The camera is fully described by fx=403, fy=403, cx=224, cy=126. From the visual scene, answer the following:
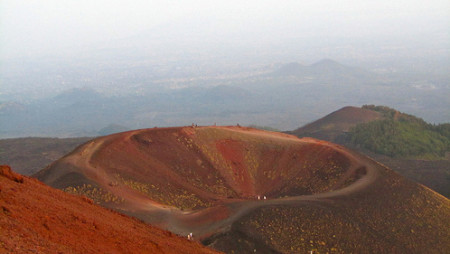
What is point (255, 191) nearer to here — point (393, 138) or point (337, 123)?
point (393, 138)

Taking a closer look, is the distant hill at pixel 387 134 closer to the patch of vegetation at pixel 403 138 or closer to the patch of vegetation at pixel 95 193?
the patch of vegetation at pixel 403 138

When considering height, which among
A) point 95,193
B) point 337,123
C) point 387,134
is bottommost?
point 387,134

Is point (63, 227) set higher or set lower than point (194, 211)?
higher

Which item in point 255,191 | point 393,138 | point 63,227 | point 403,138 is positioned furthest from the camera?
point 403,138

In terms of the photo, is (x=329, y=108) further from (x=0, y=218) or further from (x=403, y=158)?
(x=0, y=218)

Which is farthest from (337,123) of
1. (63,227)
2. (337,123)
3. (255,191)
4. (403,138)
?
(63,227)

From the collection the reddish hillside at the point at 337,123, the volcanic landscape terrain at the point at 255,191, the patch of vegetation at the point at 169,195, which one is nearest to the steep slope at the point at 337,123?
the reddish hillside at the point at 337,123

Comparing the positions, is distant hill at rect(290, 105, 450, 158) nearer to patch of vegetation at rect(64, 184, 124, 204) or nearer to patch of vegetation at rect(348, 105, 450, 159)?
patch of vegetation at rect(348, 105, 450, 159)
